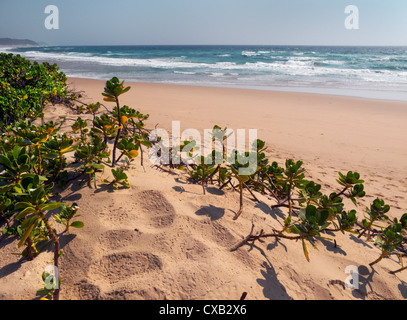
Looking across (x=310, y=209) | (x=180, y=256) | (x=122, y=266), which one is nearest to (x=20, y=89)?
(x=122, y=266)

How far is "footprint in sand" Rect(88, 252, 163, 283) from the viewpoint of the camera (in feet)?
4.35

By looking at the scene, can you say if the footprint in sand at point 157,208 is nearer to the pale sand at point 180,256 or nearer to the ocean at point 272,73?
the pale sand at point 180,256

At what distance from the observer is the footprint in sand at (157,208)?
1.70 meters

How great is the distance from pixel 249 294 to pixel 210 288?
22 centimetres

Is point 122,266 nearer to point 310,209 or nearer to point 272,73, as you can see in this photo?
point 310,209

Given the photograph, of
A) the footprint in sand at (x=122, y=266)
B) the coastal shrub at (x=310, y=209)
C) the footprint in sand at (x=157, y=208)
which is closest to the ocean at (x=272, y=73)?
the coastal shrub at (x=310, y=209)

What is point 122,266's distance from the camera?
138cm

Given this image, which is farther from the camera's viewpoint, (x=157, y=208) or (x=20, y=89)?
(x=20, y=89)

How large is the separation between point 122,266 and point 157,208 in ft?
1.71

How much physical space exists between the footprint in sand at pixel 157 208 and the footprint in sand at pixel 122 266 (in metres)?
0.28

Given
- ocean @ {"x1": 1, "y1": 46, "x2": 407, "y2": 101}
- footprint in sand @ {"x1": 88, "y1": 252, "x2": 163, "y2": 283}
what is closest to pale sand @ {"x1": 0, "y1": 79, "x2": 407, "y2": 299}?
footprint in sand @ {"x1": 88, "y1": 252, "x2": 163, "y2": 283}

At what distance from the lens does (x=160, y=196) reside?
1.92 meters

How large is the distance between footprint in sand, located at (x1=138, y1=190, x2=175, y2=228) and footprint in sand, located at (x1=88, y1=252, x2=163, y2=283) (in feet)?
0.91
